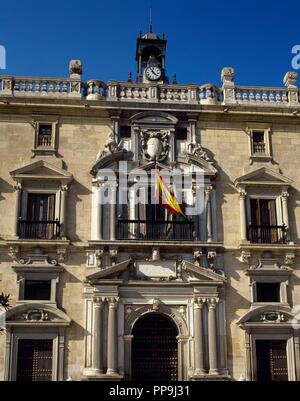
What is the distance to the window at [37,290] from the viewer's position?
2289 cm

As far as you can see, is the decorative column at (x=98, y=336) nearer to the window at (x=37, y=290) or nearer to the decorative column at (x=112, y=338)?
the decorative column at (x=112, y=338)

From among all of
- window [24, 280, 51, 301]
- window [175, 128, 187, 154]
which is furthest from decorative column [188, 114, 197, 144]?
window [24, 280, 51, 301]

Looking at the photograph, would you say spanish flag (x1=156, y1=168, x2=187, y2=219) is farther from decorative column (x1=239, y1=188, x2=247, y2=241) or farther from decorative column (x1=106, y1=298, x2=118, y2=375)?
decorative column (x1=106, y1=298, x2=118, y2=375)

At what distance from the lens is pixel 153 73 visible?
27812 mm

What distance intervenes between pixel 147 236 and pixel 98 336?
3.86 meters

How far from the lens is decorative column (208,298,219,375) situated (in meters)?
22.3

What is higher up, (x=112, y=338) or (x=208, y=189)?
(x=208, y=189)

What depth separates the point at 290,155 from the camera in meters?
25.5

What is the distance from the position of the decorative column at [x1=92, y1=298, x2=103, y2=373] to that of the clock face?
9.91 meters

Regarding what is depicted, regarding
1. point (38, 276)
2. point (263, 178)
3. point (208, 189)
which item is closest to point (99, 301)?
point (38, 276)

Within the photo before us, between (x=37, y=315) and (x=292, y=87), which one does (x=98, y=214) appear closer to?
(x=37, y=315)
